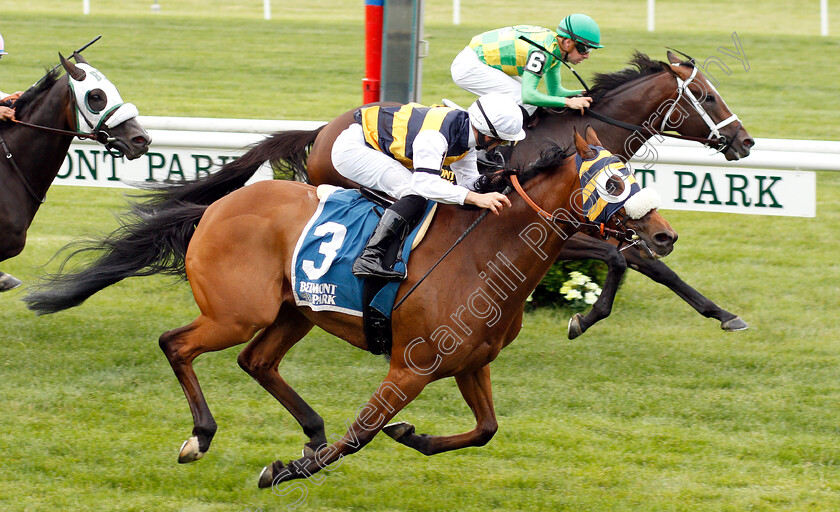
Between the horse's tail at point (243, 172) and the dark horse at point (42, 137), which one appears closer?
the horse's tail at point (243, 172)

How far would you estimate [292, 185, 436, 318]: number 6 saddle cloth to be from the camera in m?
3.80

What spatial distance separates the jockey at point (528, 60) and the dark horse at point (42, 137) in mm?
1856

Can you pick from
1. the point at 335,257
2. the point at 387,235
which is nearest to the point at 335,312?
the point at 335,257

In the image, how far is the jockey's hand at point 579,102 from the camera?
17.7 feet

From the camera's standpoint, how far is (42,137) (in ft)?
17.1

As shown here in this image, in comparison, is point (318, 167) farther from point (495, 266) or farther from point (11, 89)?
point (11, 89)

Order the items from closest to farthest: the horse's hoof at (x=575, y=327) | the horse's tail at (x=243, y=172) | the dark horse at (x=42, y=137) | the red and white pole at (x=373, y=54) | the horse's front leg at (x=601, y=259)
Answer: the horse's tail at (x=243, y=172), the dark horse at (x=42, y=137), the horse's front leg at (x=601, y=259), the horse's hoof at (x=575, y=327), the red and white pole at (x=373, y=54)

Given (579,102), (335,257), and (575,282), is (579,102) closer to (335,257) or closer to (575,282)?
(575,282)

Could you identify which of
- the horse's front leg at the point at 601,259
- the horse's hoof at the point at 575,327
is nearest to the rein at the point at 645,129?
the horse's front leg at the point at 601,259

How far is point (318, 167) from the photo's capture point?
5.06 metres

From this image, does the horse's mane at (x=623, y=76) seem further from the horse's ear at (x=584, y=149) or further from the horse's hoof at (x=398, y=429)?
the horse's hoof at (x=398, y=429)

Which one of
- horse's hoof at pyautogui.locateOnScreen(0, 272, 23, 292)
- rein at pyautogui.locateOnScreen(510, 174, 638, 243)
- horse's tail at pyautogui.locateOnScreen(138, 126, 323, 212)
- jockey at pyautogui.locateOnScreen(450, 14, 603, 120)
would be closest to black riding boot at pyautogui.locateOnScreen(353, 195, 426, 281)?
rein at pyautogui.locateOnScreen(510, 174, 638, 243)

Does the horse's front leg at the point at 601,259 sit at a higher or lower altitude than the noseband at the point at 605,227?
lower

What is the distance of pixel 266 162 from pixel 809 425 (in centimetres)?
308
